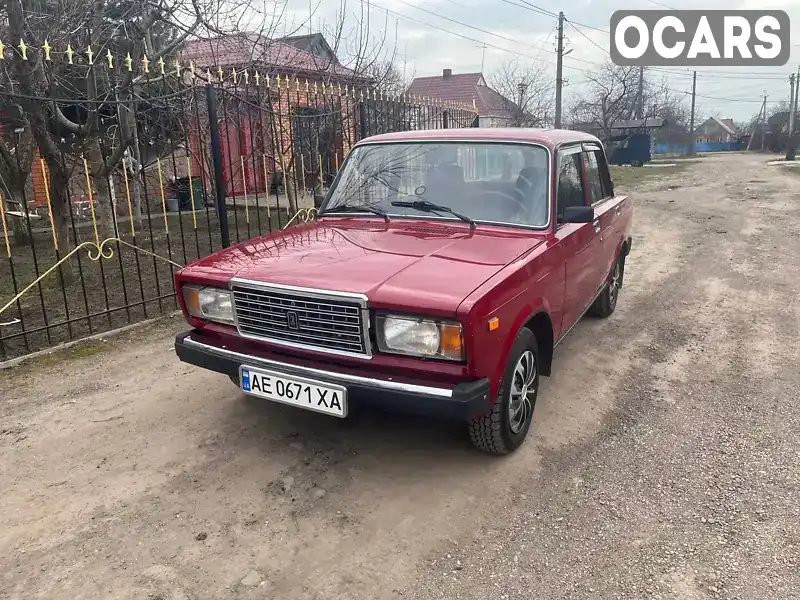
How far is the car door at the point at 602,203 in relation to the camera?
4.86 meters

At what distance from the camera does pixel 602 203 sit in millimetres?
5180

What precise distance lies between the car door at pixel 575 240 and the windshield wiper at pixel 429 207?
571 millimetres

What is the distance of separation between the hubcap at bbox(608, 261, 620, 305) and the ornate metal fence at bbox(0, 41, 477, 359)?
292 centimetres

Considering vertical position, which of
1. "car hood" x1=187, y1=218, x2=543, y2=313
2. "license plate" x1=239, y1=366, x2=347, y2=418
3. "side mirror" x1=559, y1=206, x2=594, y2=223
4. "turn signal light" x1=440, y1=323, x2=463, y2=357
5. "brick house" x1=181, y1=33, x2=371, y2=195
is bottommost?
"license plate" x1=239, y1=366, x2=347, y2=418

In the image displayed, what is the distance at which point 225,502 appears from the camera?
3008mm

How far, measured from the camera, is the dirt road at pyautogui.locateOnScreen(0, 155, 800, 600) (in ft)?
8.21

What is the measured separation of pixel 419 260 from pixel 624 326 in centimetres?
327

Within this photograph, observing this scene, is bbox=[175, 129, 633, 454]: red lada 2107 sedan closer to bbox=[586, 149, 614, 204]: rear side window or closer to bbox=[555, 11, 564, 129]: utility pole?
bbox=[586, 149, 614, 204]: rear side window

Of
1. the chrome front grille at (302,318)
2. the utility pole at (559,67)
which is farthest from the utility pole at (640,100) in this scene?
the chrome front grille at (302,318)

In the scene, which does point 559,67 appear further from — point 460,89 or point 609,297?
point 609,297

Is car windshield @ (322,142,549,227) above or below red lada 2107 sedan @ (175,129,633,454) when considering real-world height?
above

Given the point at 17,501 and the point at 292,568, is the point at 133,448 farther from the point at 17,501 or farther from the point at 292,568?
the point at 292,568

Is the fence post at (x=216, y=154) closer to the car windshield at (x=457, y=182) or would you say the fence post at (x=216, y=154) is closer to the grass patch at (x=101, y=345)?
the grass patch at (x=101, y=345)

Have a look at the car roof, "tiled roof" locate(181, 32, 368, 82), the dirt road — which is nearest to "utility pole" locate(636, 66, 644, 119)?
"tiled roof" locate(181, 32, 368, 82)
